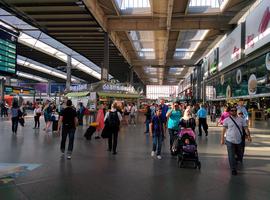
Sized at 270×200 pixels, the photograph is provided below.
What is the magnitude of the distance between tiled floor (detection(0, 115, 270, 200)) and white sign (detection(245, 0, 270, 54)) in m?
10.0

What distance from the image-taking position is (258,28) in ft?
68.4

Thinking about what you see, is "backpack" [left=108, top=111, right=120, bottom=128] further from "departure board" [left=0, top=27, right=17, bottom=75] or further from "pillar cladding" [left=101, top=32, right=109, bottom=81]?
"pillar cladding" [left=101, top=32, right=109, bottom=81]

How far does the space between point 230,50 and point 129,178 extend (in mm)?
23536

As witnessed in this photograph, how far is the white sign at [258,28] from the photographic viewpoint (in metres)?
19.3

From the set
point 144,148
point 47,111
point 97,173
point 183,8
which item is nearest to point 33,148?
point 144,148

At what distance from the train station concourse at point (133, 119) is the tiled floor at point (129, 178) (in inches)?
0.9

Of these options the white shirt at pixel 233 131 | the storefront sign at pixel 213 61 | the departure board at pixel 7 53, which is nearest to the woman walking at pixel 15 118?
the departure board at pixel 7 53

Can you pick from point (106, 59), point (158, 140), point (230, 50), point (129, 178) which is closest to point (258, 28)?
point (230, 50)

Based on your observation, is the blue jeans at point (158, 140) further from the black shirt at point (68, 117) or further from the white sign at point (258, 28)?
the white sign at point (258, 28)

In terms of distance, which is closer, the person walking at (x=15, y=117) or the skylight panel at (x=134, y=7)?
the person walking at (x=15, y=117)

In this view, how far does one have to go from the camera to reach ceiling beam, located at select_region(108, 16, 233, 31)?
95.2ft

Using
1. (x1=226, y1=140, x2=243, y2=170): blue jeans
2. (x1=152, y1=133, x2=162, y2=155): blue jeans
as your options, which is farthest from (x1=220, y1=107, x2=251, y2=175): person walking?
(x1=152, y1=133, x2=162, y2=155): blue jeans

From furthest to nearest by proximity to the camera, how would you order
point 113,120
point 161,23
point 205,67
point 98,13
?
point 205,67, point 161,23, point 98,13, point 113,120

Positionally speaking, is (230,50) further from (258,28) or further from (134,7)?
(258,28)
